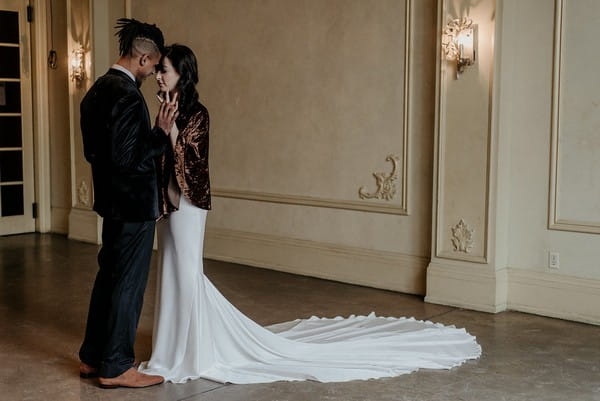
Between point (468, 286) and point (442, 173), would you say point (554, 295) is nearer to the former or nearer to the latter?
point (468, 286)

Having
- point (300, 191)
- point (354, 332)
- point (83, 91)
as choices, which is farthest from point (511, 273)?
point (83, 91)

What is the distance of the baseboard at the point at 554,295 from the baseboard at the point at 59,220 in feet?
17.6

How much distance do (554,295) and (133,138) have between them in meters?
3.31

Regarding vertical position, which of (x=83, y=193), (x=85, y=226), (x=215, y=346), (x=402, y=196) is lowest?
(x=215, y=346)

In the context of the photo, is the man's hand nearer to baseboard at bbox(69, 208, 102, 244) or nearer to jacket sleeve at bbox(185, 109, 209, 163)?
jacket sleeve at bbox(185, 109, 209, 163)

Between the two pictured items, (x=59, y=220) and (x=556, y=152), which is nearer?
(x=556, y=152)

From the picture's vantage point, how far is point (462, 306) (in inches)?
251

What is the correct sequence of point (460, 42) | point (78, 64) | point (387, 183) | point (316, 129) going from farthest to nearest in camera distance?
point (78, 64), point (316, 129), point (387, 183), point (460, 42)

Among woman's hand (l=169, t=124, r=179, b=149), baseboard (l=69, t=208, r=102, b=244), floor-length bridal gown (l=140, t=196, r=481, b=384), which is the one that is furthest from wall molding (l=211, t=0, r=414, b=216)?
woman's hand (l=169, t=124, r=179, b=149)

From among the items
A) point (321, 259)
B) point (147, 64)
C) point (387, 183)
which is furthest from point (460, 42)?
point (147, 64)

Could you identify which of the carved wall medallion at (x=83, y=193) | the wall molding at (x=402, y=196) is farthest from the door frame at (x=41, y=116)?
the wall molding at (x=402, y=196)

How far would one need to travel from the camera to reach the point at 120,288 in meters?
4.43

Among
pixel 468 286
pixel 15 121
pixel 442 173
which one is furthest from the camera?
pixel 15 121

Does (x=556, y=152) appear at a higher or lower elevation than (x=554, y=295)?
higher
